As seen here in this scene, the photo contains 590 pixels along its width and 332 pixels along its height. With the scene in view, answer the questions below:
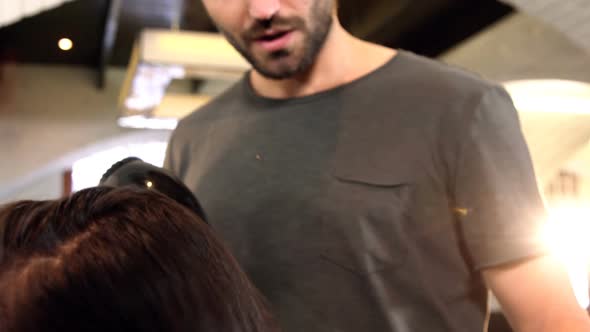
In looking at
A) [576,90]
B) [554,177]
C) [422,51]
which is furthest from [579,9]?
[422,51]

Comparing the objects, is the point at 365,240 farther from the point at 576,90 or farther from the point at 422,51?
the point at 422,51

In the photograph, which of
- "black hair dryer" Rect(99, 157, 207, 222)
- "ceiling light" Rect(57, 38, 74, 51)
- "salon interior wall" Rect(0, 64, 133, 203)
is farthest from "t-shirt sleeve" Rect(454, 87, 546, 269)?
"salon interior wall" Rect(0, 64, 133, 203)

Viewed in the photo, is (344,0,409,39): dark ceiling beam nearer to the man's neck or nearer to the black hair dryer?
the man's neck

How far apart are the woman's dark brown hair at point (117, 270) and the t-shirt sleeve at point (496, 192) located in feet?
1.27

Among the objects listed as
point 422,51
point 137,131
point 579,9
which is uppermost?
point 579,9

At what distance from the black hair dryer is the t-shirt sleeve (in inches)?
14.0

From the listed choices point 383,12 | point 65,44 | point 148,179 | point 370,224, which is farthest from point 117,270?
point 65,44

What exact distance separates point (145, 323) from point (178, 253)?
6 centimetres

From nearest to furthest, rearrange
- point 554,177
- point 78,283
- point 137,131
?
point 78,283 < point 554,177 < point 137,131

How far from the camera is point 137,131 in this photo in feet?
25.3

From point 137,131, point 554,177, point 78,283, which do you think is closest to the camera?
point 78,283

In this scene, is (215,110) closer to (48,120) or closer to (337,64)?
(337,64)

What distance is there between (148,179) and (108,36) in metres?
5.94

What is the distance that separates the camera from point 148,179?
2.65ft
